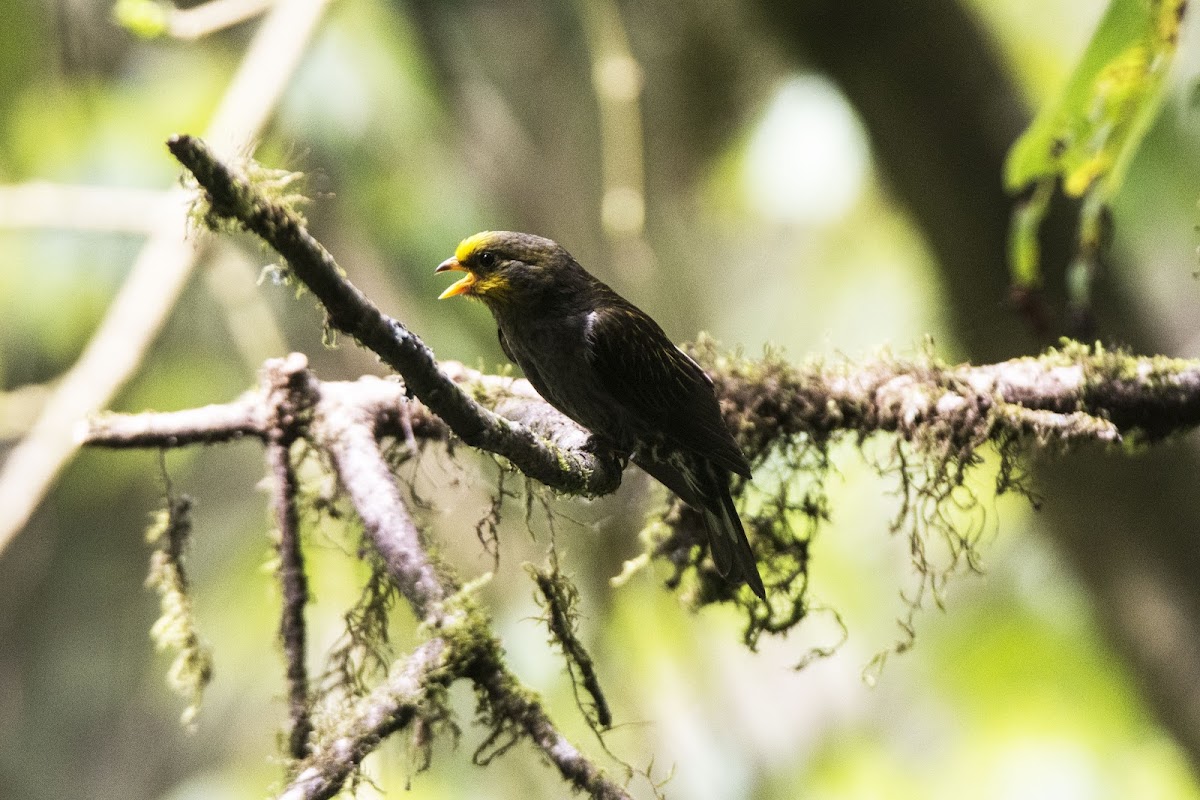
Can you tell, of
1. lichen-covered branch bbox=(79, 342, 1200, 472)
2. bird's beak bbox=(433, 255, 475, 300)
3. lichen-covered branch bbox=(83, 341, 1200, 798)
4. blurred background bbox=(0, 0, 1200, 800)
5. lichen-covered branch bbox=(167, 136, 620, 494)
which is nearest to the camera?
lichen-covered branch bbox=(167, 136, 620, 494)

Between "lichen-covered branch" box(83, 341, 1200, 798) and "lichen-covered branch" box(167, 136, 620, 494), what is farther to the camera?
"lichen-covered branch" box(83, 341, 1200, 798)

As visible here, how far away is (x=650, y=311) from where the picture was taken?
5.27 metres

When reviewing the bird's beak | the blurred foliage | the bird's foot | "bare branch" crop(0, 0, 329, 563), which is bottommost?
the bird's foot

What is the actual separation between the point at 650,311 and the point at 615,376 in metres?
2.79

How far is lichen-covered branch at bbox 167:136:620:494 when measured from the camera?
46.9 inches

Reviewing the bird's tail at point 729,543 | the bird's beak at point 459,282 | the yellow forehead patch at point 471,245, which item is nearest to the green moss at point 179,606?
the bird's beak at point 459,282

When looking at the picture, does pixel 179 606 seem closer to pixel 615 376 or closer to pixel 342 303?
pixel 615 376

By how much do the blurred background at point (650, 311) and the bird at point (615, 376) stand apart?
0.37m

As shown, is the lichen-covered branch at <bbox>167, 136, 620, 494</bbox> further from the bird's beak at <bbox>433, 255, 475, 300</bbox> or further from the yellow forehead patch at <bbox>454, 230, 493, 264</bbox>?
the yellow forehead patch at <bbox>454, 230, 493, 264</bbox>

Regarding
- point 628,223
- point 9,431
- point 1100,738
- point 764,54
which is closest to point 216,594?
point 9,431

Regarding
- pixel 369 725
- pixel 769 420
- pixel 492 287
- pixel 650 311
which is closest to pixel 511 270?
pixel 492 287

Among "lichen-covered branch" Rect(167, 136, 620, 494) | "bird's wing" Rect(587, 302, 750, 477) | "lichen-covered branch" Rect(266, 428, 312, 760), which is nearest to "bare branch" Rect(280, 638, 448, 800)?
"lichen-covered branch" Rect(167, 136, 620, 494)

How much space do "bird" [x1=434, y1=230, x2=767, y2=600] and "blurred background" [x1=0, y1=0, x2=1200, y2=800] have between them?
0.37 metres

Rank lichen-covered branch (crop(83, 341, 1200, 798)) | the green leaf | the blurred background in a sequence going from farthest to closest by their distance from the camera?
the blurred background < the green leaf < lichen-covered branch (crop(83, 341, 1200, 798))
